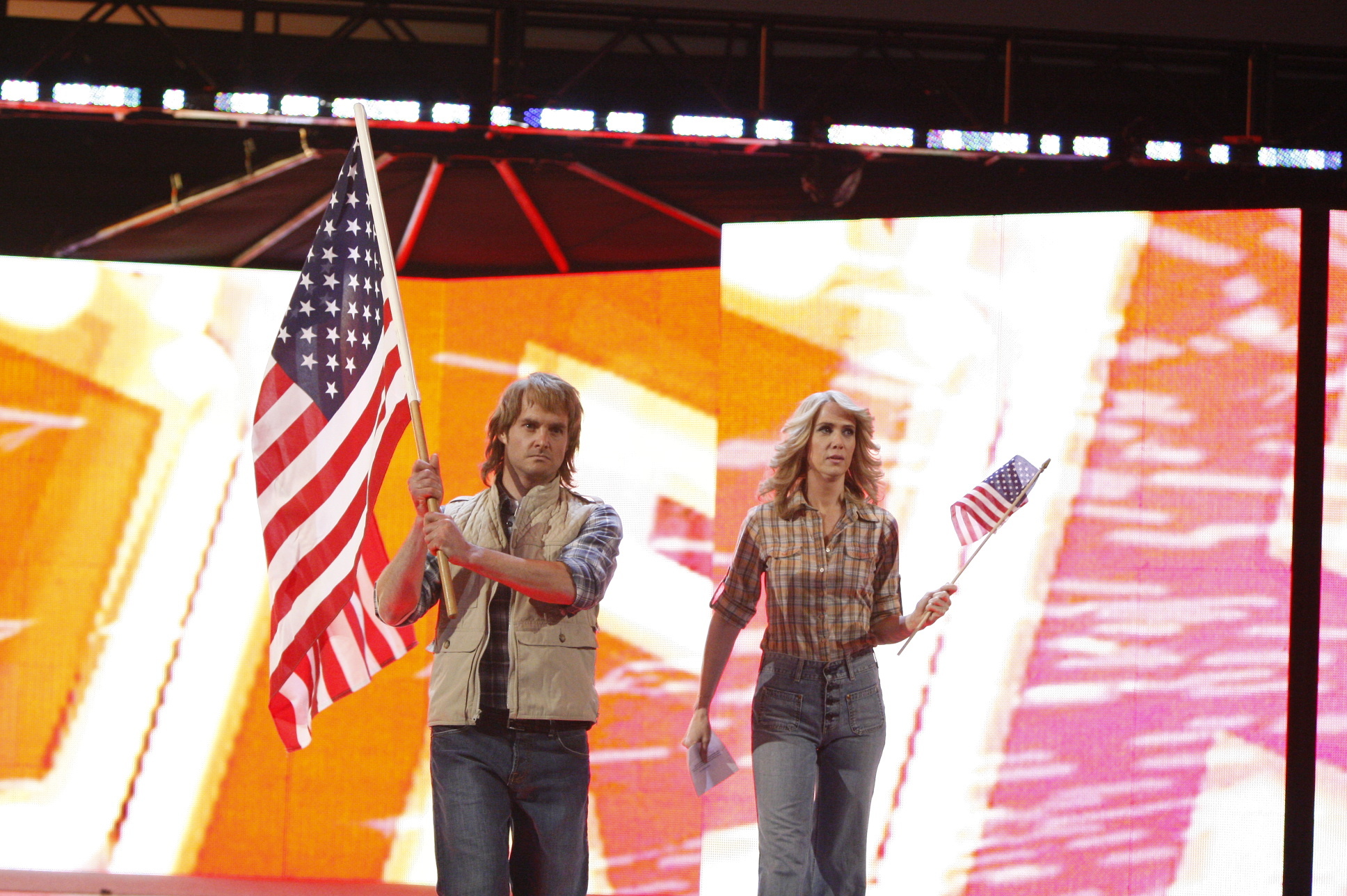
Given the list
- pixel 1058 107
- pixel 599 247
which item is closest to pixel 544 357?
pixel 599 247

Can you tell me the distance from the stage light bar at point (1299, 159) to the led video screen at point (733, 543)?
104 cm

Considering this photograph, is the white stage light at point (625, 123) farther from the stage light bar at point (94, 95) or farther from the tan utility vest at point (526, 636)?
the tan utility vest at point (526, 636)

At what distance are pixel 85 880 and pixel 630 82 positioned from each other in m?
4.02

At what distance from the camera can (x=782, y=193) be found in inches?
229

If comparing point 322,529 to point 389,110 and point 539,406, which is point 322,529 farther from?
point 389,110

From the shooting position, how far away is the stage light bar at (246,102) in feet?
16.2

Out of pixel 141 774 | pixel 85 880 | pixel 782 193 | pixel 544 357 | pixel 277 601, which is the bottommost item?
pixel 85 880

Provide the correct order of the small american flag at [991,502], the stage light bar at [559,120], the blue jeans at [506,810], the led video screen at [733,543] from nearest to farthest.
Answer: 1. the blue jeans at [506,810]
2. the small american flag at [991,502]
3. the led video screen at [733,543]
4. the stage light bar at [559,120]

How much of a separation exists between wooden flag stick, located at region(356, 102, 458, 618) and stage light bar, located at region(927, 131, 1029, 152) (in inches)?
118

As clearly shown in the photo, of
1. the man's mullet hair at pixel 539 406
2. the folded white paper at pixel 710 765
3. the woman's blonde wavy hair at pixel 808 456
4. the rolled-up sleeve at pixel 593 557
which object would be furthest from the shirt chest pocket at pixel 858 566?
the man's mullet hair at pixel 539 406

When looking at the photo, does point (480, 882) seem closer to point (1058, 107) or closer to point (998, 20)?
point (998, 20)

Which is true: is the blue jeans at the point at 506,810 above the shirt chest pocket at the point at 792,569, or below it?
below

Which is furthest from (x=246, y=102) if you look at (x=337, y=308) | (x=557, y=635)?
(x=557, y=635)

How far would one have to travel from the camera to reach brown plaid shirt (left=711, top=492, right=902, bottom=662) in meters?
3.19
